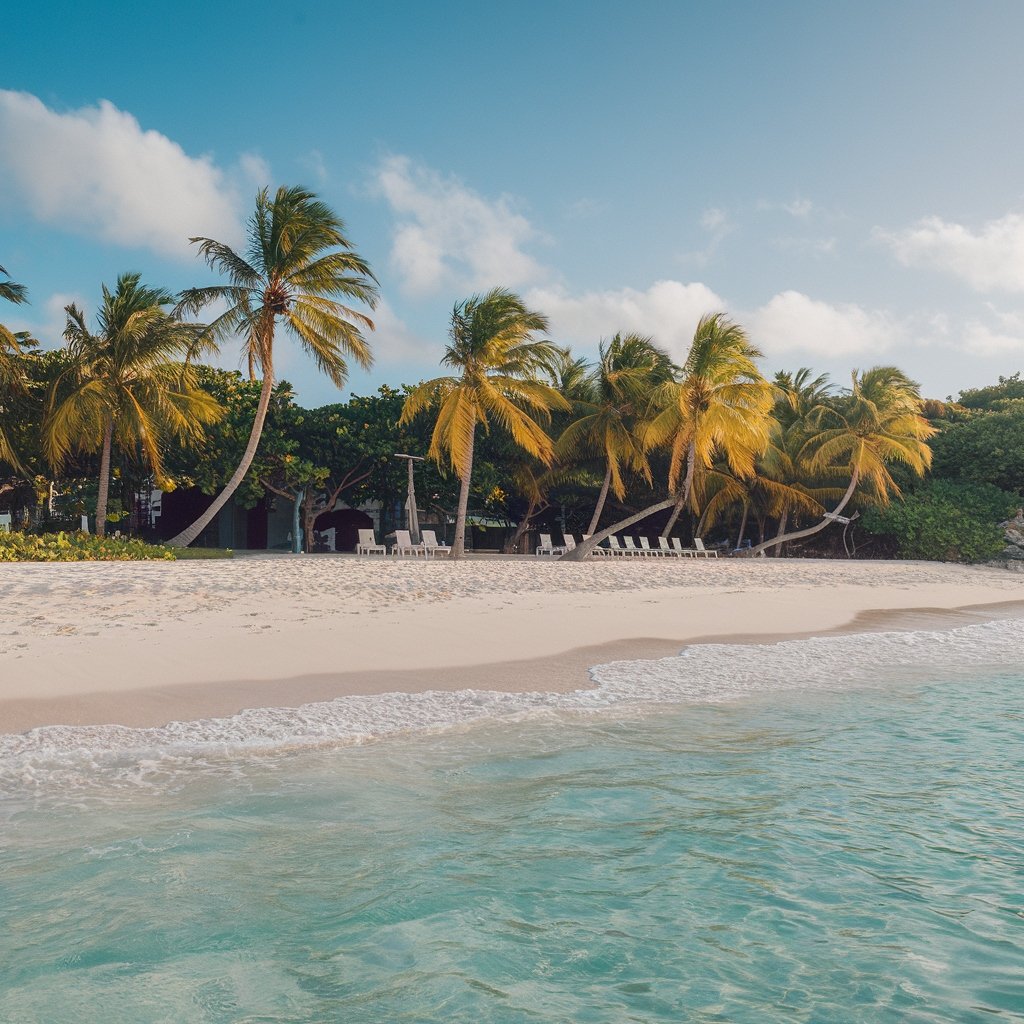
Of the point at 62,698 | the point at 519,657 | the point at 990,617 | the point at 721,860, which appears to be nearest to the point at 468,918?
the point at 721,860

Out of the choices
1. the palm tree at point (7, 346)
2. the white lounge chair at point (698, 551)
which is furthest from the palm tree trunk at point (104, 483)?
the white lounge chair at point (698, 551)

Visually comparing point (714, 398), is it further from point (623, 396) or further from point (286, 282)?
point (286, 282)

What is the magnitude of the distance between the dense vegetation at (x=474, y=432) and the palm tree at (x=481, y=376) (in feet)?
0.17

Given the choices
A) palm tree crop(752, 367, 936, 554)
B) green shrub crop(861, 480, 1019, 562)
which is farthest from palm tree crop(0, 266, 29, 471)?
green shrub crop(861, 480, 1019, 562)

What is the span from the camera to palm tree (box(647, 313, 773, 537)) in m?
20.7

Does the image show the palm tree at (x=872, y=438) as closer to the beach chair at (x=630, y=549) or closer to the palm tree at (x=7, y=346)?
the beach chair at (x=630, y=549)

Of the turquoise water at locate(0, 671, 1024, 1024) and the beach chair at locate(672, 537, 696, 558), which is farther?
the beach chair at locate(672, 537, 696, 558)

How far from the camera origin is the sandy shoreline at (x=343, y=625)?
248 inches

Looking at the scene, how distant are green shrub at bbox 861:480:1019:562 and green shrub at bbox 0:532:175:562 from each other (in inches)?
829

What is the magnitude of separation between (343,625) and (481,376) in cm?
1129

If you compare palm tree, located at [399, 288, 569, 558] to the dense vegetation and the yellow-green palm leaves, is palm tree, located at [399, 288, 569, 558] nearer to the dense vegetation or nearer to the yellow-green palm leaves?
the dense vegetation

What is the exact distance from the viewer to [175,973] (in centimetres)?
255

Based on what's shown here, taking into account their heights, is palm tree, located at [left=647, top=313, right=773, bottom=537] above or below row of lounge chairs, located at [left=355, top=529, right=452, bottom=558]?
above

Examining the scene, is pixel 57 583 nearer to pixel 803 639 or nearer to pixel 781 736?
pixel 781 736
